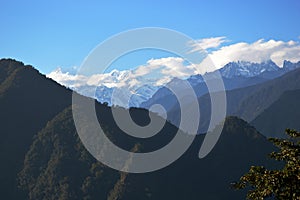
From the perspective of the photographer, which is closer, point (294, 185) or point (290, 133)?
point (294, 185)

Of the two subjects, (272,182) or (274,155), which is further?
(274,155)

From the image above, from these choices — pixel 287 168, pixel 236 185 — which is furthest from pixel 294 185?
pixel 236 185

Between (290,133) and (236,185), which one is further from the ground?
(290,133)

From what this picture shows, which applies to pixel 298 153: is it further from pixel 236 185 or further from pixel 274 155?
pixel 236 185

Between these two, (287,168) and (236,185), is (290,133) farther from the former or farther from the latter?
(236,185)

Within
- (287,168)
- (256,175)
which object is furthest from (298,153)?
(256,175)

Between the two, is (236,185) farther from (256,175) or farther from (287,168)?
Result: (287,168)

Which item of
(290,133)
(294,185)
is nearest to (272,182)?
(294,185)

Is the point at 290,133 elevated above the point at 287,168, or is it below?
above

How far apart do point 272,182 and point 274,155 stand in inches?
110

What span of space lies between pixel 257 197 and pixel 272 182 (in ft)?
5.38

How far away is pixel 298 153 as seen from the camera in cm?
2975

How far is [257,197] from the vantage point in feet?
97.5

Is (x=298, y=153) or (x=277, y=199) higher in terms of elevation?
(x=298, y=153)
